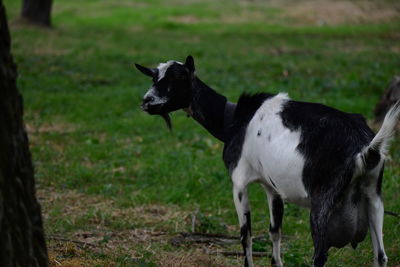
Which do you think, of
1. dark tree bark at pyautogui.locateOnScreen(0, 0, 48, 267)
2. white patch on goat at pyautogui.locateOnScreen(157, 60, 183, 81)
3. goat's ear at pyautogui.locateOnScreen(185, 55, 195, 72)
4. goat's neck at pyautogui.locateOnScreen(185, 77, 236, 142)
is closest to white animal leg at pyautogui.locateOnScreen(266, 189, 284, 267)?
goat's neck at pyautogui.locateOnScreen(185, 77, 236, 142)

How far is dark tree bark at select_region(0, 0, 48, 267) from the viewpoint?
13.1 ft

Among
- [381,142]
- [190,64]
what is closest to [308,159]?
[381,142]

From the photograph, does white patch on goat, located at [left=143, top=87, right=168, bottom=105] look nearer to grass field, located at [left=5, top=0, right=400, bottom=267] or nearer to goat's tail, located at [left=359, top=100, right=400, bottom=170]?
grass field, located at [left=5, top=0, right=400, bottom=267]

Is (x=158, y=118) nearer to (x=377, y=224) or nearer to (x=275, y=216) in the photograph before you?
(x=275, y=216)

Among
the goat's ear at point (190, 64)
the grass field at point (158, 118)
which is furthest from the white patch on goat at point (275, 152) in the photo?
the grass field at point (158, 118)

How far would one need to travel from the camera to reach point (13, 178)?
4094mm

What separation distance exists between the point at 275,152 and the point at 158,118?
6.95 meters

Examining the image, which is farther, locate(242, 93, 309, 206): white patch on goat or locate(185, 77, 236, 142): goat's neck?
locate(185, 77, 236, 142): goat's neck

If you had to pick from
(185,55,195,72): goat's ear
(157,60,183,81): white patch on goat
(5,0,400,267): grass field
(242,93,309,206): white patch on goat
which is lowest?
(5,0,400,267): grass field

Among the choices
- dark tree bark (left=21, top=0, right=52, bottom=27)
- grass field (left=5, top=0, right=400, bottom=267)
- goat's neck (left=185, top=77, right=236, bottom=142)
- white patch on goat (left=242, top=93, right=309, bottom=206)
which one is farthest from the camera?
dark tree bark (left=21, top=0, right=52, bottom=27)

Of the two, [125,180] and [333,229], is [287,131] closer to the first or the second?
[333,229]

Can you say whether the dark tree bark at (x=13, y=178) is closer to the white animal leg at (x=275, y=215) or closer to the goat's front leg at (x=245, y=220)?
the goat's front leg at (x=245, y=220)

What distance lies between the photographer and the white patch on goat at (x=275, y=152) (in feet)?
16.9

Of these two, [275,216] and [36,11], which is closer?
[275,216]
